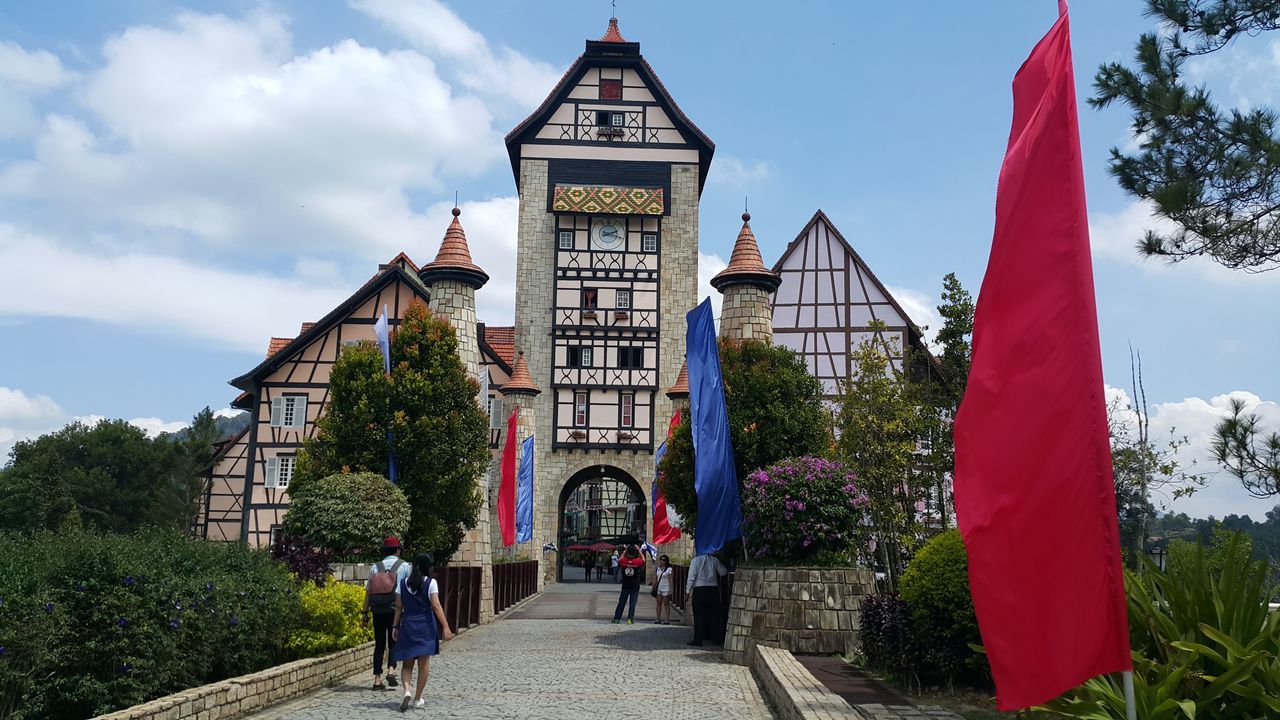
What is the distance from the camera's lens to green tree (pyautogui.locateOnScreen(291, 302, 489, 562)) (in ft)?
62.2

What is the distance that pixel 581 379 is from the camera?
38.9 metres

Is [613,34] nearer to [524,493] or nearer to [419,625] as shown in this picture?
[524,493]

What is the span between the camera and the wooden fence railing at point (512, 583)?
23703mm

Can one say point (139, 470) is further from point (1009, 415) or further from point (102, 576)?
point (1009, 415)

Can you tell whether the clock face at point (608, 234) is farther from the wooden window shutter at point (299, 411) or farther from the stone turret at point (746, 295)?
the stone turret at point (746, 295)

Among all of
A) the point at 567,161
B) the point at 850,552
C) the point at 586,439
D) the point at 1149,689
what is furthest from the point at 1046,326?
the point at 567,161

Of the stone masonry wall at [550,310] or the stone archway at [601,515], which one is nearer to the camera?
the stone masonry wall at [550,310]

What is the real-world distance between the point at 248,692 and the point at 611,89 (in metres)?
35.1

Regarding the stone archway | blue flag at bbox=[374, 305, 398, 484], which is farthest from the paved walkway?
the stone archway

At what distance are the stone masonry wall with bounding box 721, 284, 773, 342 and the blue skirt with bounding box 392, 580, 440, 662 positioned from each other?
11.3m

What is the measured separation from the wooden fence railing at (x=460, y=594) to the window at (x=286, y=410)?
1442 cm

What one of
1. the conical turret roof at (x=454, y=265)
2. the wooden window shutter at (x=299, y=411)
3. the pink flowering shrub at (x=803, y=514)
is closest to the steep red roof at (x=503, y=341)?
the wooden window shutter at (x=299, y=411)

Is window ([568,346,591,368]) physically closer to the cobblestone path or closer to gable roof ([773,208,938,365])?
gable roof ([773,208,938,365])

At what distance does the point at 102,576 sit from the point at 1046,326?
728cm
